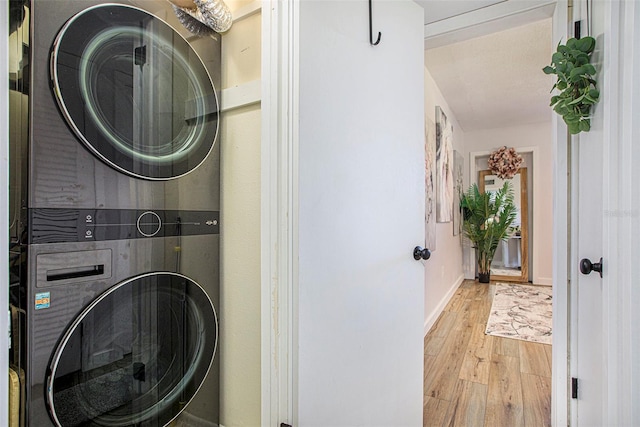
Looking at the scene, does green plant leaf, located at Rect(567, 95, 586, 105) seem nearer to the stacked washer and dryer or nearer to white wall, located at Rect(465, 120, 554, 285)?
the stacked washer and dryer

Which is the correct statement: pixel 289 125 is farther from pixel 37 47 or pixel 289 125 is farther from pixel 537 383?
pixel 537 383

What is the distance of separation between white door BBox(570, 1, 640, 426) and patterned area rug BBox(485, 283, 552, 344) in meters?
1.64

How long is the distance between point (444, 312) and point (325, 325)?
9.14ft

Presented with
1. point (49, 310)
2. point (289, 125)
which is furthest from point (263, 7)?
point (49, 310)

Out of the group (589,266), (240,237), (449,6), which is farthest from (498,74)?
(240,237)

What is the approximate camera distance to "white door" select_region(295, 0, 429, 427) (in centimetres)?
104

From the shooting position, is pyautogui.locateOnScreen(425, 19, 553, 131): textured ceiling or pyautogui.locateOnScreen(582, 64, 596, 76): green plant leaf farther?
pyautogui.locateOnScreen(425, 19, 553, 131): textured ceiling

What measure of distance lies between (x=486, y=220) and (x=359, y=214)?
4345 mm

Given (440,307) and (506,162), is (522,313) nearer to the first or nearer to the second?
(440,307)

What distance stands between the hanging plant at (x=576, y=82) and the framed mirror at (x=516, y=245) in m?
4.28

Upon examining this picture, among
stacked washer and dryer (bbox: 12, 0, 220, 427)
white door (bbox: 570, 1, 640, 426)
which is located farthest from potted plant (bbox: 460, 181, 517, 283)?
stacked washer and dryer (bbox: 12, 0, 220, 427)

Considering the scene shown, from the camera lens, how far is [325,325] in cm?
109

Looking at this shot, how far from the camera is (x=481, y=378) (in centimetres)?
208

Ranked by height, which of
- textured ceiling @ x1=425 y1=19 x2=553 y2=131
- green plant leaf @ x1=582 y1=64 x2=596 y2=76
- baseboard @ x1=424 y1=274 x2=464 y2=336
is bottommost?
baseboard @ x1=424 y1=274 x2=464 y2=336
